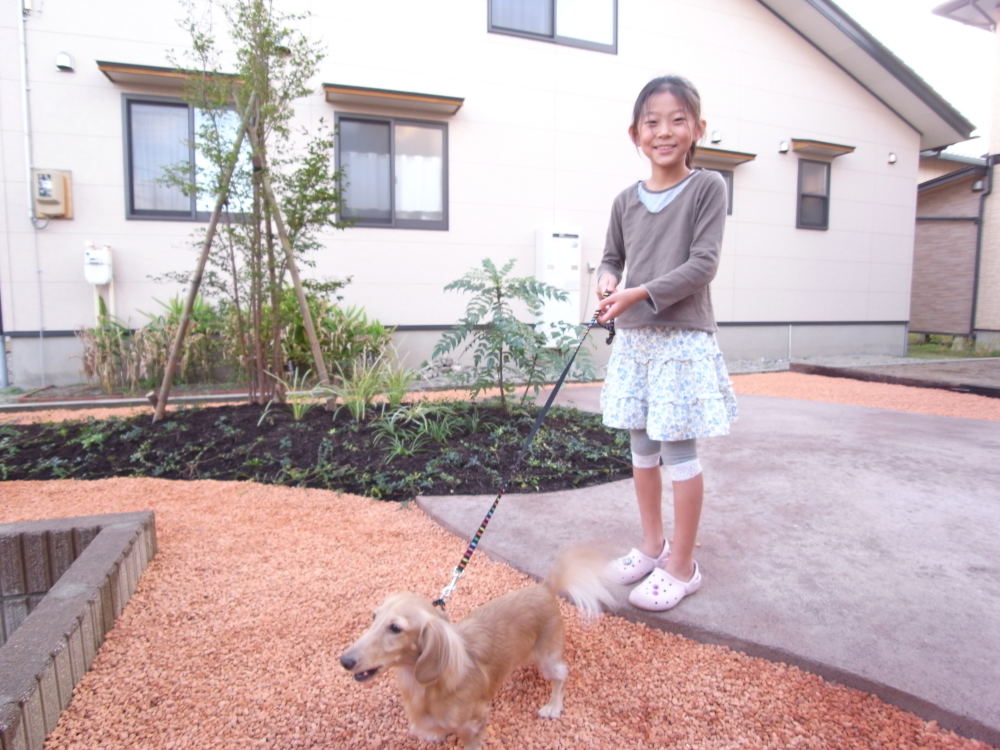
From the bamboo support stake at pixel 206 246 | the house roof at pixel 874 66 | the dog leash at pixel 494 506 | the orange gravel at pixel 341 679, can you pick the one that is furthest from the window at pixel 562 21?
the orange gravel at pixel 341 679

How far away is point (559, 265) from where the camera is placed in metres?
7.23

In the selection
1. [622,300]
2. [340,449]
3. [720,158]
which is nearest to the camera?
[622,300]

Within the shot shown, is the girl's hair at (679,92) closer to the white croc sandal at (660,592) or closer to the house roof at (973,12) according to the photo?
the white croc sandal at (660,592)

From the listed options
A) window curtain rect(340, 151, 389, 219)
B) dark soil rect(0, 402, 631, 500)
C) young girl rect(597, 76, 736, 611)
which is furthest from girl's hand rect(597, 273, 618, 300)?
window curtain rect(340, 151, 389, 219)

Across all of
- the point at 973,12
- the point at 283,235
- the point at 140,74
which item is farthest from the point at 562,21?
the point at 973,12

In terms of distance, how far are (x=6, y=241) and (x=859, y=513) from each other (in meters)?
7.39

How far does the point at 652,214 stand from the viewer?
5.72 feet

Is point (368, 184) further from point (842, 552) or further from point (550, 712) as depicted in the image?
point (550, 712)

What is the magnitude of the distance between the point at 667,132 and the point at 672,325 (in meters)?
0.55

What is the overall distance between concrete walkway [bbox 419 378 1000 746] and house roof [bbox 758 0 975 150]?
758 centimetres

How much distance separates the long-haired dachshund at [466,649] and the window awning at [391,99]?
6.20 m

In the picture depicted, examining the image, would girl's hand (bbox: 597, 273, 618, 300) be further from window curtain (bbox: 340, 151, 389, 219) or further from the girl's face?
window curtain (bbox: 340, 151, 389, 219)

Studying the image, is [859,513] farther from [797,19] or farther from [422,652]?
[797,19]

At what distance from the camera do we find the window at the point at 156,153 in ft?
19.6
